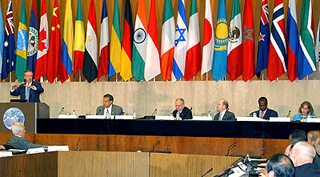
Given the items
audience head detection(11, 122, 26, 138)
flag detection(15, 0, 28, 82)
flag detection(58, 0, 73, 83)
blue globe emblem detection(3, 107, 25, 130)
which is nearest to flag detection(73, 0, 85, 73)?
flag detection(58, 0, 73, 83)

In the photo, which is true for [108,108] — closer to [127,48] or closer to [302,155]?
[127,48]

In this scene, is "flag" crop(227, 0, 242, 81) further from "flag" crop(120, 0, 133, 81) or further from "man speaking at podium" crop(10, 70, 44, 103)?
"man speaking at podium" crop(10, 70, 44, 103)

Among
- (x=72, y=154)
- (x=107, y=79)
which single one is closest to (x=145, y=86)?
(x=107, y=79)

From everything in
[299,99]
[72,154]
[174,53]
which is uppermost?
[174,53]

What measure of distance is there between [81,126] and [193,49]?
12.2ft

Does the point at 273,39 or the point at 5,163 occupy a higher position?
the point at 273,39

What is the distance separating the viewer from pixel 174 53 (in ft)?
38.9

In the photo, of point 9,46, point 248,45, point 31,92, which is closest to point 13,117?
point 31,92

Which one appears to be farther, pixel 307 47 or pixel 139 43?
pixel 139 43

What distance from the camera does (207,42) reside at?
11703 millimetres

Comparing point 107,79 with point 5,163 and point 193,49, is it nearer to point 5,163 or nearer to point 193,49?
point 193,49

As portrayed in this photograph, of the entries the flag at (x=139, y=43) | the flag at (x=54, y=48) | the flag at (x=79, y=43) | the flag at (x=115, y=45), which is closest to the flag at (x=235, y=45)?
the flag at (x=139, y=43)

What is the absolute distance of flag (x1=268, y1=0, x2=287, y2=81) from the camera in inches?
438

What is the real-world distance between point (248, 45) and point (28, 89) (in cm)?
503
